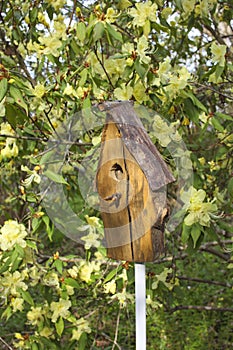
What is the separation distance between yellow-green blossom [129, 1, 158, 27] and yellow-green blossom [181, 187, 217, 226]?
0.62 metres

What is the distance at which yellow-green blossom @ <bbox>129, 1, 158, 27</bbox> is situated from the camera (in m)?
1.97

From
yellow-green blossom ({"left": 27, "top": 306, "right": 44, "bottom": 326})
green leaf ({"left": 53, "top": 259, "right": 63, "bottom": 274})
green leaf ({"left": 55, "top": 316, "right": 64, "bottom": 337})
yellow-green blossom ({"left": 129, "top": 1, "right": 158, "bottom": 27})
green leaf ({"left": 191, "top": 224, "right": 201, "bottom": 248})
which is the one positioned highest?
yellow-green blossom ({"left": 129, "top": 1, "right": 158, "bottom": 27})

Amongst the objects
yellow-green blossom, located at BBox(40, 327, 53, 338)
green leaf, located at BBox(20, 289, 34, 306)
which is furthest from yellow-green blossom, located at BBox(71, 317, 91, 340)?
green leaf, located at BBox(20, 289, 34, 306)

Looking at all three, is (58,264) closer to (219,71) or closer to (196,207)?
(196,207)

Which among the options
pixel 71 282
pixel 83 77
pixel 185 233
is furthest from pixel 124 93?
pixel 71 282

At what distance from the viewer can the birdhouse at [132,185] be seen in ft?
5.20

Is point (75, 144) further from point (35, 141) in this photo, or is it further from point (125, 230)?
point (125, 230)

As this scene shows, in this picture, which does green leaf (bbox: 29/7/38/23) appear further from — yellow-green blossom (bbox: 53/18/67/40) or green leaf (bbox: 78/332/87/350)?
green leaf (bbox: 78/332/87/350)

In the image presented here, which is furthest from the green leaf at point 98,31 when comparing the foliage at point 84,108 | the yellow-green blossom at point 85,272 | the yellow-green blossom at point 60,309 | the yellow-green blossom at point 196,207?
the yellow-green blossom at point 60,309

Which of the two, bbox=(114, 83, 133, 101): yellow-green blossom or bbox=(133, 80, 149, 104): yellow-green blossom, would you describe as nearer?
bbox=(114, 83, 133, 101): yellow-green blossom

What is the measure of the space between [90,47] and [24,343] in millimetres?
1260

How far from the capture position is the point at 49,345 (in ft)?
7.72

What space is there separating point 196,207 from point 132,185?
379mm

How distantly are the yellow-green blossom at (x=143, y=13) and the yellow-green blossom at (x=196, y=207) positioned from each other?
619 millimetres
